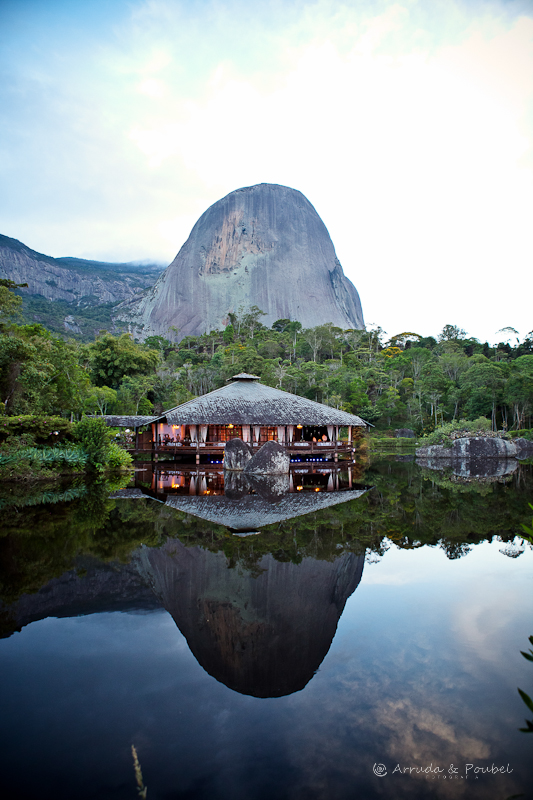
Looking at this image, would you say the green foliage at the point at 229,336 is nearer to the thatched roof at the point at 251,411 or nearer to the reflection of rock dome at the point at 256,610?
the thatched roof at the point at 251,411

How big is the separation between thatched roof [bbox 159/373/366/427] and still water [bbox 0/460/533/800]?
12.9 metres

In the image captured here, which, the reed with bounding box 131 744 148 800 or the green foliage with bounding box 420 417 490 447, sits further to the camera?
the green foliage with bounding box 420 417 490 447

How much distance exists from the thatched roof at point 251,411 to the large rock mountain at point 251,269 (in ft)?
169

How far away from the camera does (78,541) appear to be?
6.12m

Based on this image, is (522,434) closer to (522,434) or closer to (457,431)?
(522,434)

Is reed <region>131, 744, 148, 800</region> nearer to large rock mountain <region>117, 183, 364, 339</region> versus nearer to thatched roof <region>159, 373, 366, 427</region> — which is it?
thatched roof <region>159, 373, 366, 427</region>

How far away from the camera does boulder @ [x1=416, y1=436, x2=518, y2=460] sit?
24.2 m

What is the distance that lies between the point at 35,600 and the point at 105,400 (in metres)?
26.1

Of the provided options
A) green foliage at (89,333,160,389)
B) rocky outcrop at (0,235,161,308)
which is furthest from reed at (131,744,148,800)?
rocky outcrop at (0,235,161,308)

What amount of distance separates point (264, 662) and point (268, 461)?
40.7ft

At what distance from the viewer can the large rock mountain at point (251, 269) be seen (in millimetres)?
73625

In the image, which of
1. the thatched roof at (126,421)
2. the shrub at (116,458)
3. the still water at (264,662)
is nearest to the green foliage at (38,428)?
the shrub at (116,458)

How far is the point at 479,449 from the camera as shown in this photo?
80.5 ft

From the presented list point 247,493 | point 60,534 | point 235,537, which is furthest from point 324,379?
point 60,534
